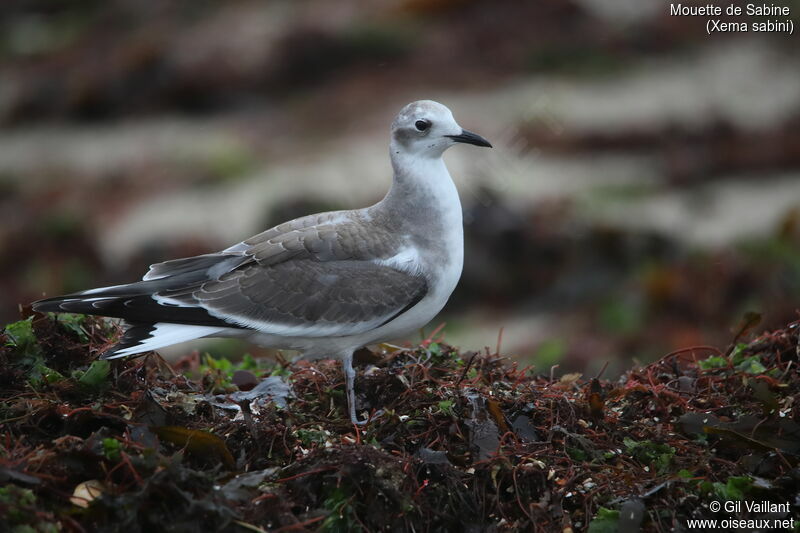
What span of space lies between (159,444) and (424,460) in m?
1.29

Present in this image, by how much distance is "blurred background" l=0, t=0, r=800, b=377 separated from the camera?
11.7 metres

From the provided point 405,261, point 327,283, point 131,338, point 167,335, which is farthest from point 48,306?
point 405,261

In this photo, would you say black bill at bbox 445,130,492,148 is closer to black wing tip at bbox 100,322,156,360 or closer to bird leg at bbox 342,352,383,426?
bird leg at bbox 342,352,383,426

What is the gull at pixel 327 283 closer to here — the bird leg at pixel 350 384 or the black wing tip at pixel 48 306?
the bird leg at pixel 350 384

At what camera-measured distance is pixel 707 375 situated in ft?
18.5

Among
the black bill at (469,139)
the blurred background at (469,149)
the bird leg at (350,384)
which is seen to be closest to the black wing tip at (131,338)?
the bird leg at (350,384)

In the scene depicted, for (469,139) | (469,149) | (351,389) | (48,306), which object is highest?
(469,139)

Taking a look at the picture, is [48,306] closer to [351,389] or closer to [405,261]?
[351,389]

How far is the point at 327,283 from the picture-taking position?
19.0ft

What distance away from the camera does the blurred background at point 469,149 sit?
38.4 feet

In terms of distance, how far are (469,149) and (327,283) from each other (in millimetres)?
9508

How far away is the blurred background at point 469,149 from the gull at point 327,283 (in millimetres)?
3146

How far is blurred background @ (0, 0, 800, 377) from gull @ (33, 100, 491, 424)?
10.3 ft

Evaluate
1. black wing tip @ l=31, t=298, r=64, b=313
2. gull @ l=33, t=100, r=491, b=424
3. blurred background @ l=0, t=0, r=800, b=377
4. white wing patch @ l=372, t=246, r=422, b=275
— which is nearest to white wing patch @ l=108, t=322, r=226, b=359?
gull @ l=33, t=100, r=491, b=424
